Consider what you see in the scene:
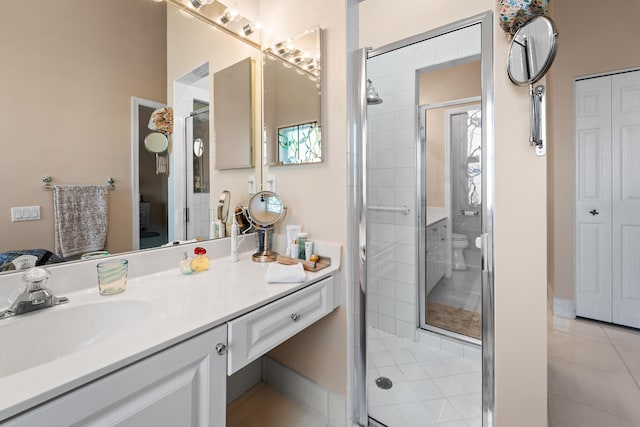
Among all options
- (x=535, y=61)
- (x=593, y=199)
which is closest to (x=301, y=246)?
(x=535, y=61)

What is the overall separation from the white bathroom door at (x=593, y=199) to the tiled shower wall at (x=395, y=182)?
1834 mm

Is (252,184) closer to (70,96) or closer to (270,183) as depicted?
(270,183)

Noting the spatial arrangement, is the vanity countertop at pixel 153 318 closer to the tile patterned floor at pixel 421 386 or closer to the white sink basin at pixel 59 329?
the white sink basin at pixel 59 329

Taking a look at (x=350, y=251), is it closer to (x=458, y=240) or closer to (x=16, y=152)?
(x=458, y=240)

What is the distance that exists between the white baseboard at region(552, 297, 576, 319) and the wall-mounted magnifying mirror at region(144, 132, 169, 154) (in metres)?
3.45

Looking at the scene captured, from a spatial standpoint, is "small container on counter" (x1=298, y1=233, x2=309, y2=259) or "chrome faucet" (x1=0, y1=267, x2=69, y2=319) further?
"small container on counter" (x1=298, y1=233, x2=309, y2=259)

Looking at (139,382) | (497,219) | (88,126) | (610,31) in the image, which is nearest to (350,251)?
(497,219)

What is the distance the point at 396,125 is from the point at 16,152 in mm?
1688

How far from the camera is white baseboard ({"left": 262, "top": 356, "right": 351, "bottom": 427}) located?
144 centimetres

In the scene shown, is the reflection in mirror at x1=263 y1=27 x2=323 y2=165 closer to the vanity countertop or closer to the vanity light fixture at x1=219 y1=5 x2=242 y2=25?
the vanity light fixture at x1=219 y1=5 x2=242 y2=25

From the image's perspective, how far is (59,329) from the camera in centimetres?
85

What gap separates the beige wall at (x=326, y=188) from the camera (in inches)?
55.1

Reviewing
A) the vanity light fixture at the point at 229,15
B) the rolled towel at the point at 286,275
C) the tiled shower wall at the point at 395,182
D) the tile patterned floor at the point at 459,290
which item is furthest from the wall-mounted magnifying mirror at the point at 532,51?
the vanity light fixture at the point at 229,15

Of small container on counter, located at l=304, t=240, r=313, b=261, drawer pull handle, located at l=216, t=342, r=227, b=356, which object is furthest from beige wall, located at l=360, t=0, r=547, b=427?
drawer pull handle, located at l=216, t=342, r=227, b=356
